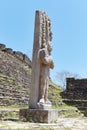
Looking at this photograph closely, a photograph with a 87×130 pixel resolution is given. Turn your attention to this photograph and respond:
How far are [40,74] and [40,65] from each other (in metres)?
0.30

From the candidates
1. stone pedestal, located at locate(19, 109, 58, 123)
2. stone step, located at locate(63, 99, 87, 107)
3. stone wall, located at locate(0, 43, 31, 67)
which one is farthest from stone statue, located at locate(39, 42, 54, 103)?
stone wall, located at locate(0, 43, 31, 67)

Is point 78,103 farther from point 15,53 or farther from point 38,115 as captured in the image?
point 38,115

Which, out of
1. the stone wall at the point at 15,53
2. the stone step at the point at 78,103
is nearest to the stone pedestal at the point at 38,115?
the stone step at the point at 78,103

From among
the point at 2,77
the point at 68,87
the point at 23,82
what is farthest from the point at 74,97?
the point at 2,77

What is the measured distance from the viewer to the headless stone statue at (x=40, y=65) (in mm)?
10805

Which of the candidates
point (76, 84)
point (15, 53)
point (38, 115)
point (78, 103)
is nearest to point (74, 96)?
point (76, 84)

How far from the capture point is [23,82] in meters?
21.4

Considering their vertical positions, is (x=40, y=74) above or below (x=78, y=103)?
above

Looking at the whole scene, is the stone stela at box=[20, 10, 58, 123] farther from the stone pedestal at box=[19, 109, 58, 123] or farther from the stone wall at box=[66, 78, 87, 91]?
the stone wall at box=[66, 78, 87, 91]

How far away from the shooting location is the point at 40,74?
36.3 feet

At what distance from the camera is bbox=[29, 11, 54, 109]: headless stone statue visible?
10.8 metres

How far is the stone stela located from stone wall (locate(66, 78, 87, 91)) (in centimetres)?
1951

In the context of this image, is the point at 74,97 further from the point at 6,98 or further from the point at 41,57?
the point at 41,57

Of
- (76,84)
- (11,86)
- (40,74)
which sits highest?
(76,84)
